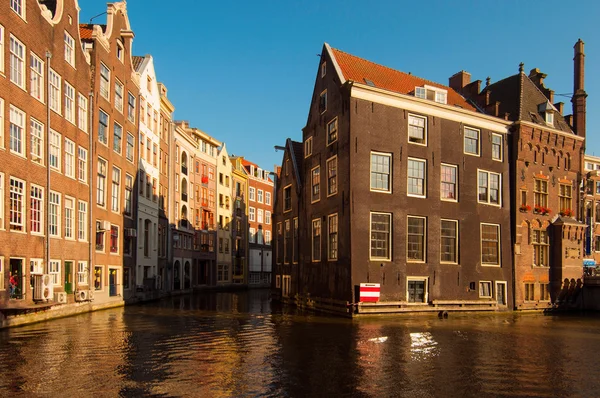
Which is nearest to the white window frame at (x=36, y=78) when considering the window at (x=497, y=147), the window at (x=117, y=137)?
the window at (x=117, y=137)

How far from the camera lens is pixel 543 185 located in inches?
1486

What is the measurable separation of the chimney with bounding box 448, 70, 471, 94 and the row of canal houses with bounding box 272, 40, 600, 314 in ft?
3.31

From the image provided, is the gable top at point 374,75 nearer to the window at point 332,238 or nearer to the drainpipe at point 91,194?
the window at point 332,238

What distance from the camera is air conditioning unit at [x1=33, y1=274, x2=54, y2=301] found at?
2462 centimetres

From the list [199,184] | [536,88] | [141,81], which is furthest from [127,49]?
[536,88]

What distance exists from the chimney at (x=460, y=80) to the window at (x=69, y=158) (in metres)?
29.7

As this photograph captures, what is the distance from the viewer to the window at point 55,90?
27.5 metres

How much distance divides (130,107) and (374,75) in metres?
19.2

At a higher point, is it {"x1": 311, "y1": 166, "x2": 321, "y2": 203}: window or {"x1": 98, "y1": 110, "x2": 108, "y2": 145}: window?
{"x1": 98, "y1": 110, "x2": 108, "y2": 145}: window

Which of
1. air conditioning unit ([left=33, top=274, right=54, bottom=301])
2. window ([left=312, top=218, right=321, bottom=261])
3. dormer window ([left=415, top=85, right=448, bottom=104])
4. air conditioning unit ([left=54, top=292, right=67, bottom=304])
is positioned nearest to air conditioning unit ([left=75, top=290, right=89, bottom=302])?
air conditioning unit ([left=54, top=292, right=67, bottom=304])

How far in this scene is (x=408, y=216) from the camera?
31.6 meters

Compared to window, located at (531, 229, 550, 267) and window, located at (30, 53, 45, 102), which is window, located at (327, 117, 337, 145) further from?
window, located at (30, 53, 45, 102)

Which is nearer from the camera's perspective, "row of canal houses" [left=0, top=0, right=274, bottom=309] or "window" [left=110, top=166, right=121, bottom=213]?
"row of canal houses" [left=0, top=0, right=274, bottom=309]

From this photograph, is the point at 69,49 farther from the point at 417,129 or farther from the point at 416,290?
the point at 416,290
